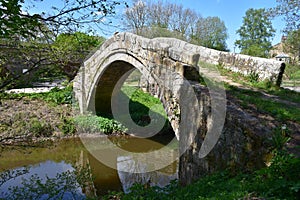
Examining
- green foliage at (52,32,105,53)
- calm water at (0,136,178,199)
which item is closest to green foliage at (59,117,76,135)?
calm water at (0,136,178,199)

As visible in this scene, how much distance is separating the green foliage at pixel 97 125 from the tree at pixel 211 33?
13361mm

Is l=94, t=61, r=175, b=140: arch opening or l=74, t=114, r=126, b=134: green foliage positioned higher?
l=94, t=61, r=175, b=140: arch opening

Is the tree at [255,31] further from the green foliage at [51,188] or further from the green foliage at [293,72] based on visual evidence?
the green foliage at [51,188]

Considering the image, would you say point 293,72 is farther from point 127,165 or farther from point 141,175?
point 141,175

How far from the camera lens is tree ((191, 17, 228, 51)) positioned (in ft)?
82.8

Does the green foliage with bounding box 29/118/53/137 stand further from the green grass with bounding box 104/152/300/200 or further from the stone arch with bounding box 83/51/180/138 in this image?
the green grass with bounding box 104/152/300/200

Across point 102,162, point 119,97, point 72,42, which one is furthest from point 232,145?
point 119,97

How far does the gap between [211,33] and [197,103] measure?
24.4 m

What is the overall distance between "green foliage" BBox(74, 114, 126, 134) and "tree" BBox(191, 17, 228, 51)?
1336 centimetres

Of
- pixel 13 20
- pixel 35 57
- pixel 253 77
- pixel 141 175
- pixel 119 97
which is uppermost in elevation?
pixel 13 20

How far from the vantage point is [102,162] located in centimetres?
970

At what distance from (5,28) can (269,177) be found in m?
3.05

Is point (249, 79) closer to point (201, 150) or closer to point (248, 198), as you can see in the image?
point (201, 150)


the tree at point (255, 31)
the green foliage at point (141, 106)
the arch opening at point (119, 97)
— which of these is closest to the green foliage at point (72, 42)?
the arch opening at point (119, 97)
